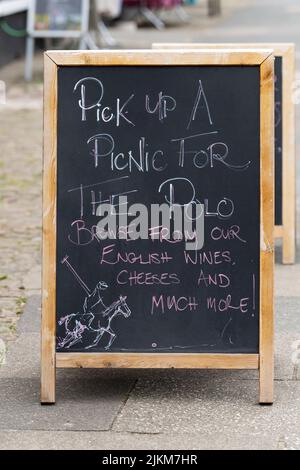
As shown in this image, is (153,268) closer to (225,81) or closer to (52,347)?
(52,347)

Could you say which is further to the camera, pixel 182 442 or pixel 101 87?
pixel 101 87

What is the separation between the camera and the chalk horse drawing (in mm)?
5047

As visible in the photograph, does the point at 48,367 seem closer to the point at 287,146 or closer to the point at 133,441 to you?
the point at 133,441

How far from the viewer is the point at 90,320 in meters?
5.05

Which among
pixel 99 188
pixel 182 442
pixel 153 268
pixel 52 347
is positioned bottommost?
pixel 182 442

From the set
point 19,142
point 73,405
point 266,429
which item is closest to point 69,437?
point 73,405

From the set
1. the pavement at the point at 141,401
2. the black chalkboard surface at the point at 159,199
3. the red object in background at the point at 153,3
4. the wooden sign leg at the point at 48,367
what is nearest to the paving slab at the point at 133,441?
the pavement at the point at 141,401

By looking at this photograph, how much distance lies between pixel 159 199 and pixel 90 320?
60 cm

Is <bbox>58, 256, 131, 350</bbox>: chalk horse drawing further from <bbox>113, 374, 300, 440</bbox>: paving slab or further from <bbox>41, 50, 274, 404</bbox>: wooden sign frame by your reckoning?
<bbox>113, 374, 300, 440</bbox>: paving slab

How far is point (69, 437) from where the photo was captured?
15.3 ft

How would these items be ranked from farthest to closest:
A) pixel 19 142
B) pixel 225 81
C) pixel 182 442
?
pixel 19 142 < pixel 225 81 < pixel 182 442

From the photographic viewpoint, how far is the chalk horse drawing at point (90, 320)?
5047 millimetres

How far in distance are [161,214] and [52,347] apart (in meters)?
0.74

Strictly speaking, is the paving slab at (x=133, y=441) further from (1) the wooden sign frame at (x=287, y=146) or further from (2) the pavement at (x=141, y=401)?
Result: (1) the wooden sign frame at (x=287, y=146)
